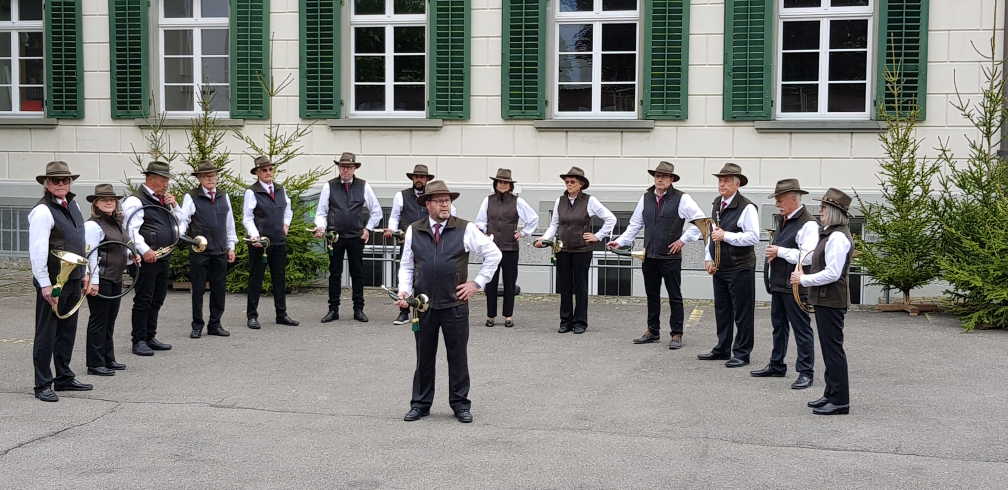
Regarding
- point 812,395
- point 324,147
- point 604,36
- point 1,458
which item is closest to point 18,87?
point 324,147

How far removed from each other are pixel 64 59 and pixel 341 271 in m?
6.86

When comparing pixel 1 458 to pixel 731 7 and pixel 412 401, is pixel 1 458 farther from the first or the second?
pixel 731 7

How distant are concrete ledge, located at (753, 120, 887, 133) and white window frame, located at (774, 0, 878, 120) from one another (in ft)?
0.88

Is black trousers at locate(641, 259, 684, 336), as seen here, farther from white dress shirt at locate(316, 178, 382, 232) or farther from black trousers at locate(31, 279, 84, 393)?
black trousers at locate(31, 279, 84, 393)

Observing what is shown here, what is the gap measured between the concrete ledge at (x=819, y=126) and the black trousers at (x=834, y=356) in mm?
7058

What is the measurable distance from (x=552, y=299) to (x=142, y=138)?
22.0 ft

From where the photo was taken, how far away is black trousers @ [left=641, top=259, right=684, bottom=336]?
11094mm

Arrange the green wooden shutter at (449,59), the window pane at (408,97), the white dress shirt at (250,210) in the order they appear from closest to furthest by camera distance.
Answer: the white dress shirt at (250,210)
the green wooden shutter at (449,59)
the window pane at (408,97)

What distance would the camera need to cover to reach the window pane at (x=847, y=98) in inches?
590

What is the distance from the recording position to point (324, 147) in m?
16.2

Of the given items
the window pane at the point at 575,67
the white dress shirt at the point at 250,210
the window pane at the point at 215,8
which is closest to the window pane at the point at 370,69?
the window pane at the point at 215,8

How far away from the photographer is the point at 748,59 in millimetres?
14961

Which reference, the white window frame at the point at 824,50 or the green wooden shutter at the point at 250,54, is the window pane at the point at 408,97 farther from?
the white window frame at the point at 824,50

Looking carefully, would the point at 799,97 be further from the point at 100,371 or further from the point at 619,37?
the point at 100,371
